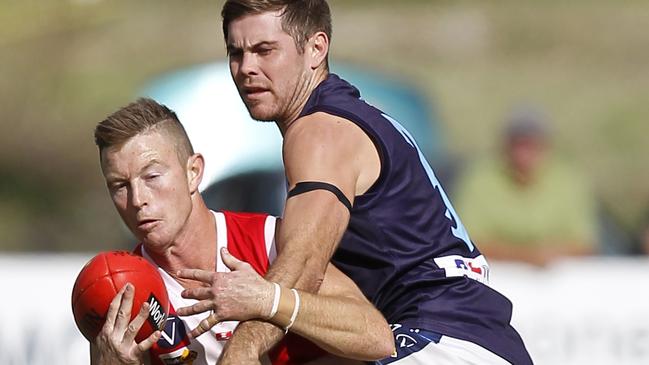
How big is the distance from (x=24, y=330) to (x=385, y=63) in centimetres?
1417

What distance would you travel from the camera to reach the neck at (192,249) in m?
4.41

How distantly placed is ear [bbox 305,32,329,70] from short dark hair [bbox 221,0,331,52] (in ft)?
0.07

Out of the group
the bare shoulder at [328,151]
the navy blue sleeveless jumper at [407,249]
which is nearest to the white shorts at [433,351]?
the navy blue sleeveless jumper at [407,249]

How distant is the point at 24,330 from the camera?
718cm

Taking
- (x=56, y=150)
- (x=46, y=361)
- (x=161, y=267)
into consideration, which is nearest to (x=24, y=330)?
(x=46, y=361)

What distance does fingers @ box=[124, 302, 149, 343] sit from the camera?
406 cm

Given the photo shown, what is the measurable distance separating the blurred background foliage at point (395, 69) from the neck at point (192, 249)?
12.6m

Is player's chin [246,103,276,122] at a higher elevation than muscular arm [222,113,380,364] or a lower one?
higher

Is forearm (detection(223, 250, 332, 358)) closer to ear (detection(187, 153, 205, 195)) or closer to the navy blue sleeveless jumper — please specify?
the navy blue sleeveless jumper

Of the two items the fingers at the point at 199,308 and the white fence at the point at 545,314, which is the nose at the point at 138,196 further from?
the white fence at the point at 545,314

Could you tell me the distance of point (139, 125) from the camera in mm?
4363

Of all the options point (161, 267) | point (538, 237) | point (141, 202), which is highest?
point (141, 202)

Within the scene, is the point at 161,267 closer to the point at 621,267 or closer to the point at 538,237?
the point at 621,267

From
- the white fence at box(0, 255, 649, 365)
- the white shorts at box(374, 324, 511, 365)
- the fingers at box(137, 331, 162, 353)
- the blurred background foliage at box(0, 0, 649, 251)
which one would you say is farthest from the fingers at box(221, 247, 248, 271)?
the blurred background foliage at box(0, 0, 649, 251)
